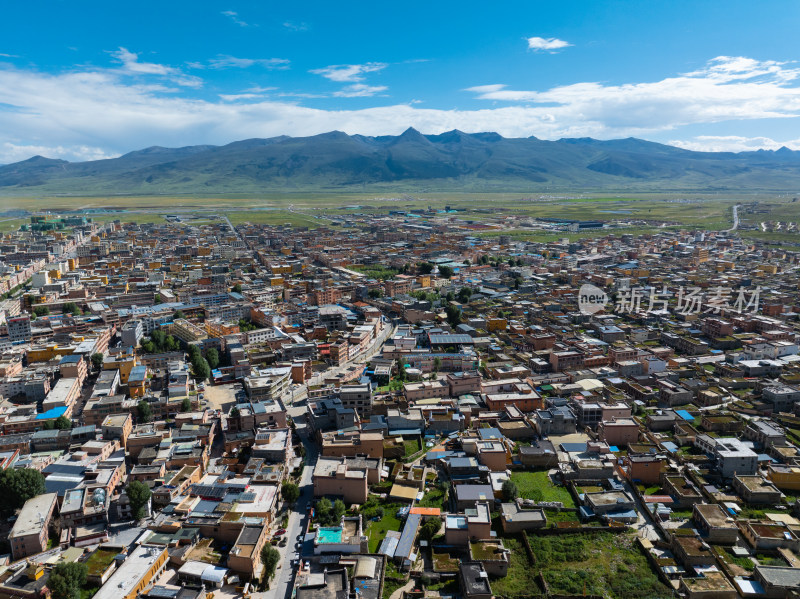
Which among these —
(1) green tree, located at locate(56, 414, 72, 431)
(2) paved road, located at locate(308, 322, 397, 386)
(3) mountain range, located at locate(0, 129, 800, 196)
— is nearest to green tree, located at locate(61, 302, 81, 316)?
(1) green tree, located at locate(56, 414, 72, 431)

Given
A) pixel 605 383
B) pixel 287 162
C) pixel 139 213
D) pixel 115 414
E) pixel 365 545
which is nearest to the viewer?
pixel 365 545

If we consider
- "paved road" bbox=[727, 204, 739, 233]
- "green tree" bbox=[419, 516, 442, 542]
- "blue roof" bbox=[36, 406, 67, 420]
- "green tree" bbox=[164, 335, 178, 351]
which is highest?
"paved road" bbox=[727, 204, 739, 233]

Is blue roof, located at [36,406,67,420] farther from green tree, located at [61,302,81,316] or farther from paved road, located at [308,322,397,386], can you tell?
green tree, located at [61,302,81,316]

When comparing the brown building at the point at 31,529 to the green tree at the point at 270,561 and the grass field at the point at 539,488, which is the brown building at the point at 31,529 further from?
the grass field at the point at 539,488

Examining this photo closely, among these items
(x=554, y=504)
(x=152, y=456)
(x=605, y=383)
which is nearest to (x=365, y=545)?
(x=554, y=504)

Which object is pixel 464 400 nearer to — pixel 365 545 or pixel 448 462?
pixel 448 462
